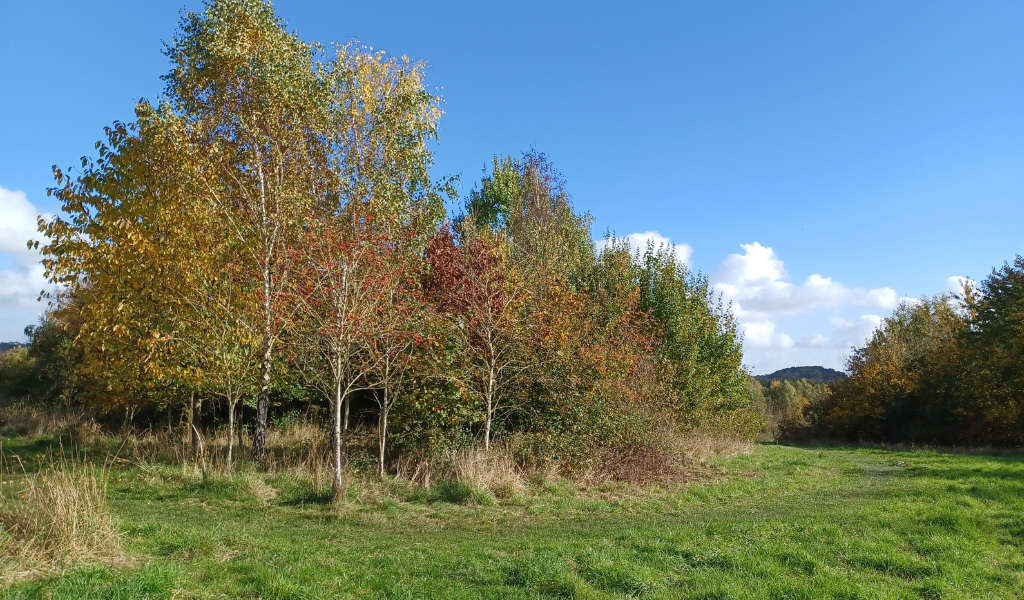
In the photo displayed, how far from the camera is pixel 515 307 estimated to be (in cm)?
1411

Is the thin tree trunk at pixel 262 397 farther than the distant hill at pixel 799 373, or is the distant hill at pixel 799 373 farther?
the distant hill at pixel 799 373

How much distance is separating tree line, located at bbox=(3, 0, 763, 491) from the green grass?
2659 millimetres

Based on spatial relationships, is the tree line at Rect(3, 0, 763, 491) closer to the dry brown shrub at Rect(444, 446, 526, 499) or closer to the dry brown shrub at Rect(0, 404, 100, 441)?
the dry brown shrub at Rect(444, 446, 526, 499)

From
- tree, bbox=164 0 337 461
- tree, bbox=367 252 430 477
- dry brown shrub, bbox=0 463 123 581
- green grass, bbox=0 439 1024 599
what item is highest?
tree, bbox=164 0 337 461

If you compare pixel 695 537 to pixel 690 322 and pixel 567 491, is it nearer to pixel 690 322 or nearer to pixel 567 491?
pixel 567 491

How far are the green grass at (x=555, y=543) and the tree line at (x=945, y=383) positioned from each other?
22264mm

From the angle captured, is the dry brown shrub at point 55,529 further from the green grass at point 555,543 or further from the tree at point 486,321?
the tree at point 486,321

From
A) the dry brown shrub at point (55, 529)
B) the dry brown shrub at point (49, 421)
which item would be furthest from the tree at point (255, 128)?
the dry brown shrub at point (49, 421)

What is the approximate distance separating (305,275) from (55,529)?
684 centimetres

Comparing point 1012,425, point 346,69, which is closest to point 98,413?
point 346,69

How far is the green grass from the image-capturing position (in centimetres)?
520

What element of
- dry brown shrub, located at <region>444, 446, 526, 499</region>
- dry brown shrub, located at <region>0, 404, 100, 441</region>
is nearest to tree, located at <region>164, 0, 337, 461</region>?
dry brown shrub, located at <region>444, 446, 526, 499</region>

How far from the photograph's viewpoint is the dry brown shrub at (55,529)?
4.89m

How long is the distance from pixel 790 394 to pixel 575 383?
7179cm
